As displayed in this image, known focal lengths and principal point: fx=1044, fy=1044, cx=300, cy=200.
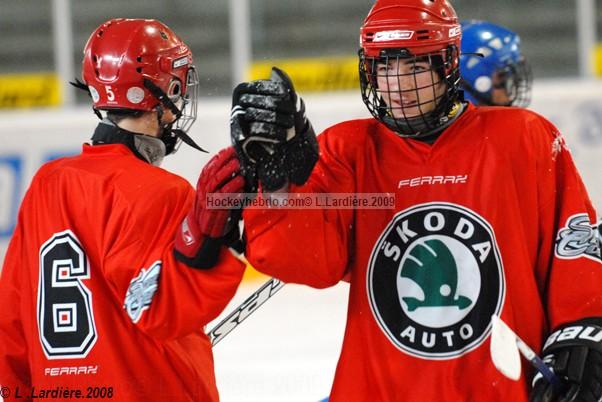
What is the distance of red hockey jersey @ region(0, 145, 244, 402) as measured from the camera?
5.93 feet

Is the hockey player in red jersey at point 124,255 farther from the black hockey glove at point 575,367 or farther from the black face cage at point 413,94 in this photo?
the black hockey glove at point 575,367

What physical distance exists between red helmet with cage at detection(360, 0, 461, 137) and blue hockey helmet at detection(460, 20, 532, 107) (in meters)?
1.10

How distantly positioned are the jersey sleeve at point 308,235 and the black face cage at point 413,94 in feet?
0.39

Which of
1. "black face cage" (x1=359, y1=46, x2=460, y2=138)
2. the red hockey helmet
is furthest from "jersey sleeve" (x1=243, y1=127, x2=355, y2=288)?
the red hockey helmet

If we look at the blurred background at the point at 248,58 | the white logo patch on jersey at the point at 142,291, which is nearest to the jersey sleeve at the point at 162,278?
the white logo patch on jersey at the point at 142,291

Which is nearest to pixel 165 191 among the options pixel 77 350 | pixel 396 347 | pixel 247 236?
pixel 247 236

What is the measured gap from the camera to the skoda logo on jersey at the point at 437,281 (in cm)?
182

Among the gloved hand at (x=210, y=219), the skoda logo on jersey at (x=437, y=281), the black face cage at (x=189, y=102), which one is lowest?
the skoda logo on jersey at (x=437, y=281)

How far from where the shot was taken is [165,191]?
1.91 meters

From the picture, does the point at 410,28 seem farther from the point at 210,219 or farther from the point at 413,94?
the point at 210,219

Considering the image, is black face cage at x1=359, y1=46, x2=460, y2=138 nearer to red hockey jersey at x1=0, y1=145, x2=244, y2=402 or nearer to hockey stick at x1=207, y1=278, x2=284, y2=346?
red hockey jersey at x1=0, y1=145, x2=244, y2=402

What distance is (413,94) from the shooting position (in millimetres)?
1879

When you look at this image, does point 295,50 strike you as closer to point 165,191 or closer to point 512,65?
point 512,65

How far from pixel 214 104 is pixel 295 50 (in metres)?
1.64
